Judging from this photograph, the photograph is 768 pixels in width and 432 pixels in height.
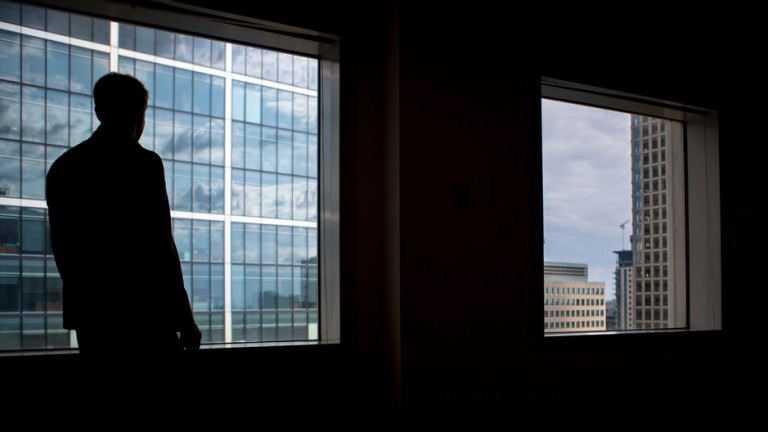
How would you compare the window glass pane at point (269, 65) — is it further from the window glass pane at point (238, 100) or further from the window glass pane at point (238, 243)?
the window glass pane at point (238, 243)

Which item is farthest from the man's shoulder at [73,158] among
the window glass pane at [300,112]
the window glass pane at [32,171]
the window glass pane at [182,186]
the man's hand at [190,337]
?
the window glass pane at [300,112]

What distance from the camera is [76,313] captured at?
1.50 meters

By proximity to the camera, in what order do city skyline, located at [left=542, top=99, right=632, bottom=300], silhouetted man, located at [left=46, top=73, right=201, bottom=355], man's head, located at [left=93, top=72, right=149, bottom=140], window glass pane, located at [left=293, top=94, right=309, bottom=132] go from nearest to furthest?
1. silhouetted man, located at [left=46, top=73, right=201, bottom=355]
2. man's head, located at [left=93, top=72, right=149, bottom=140]
3. window glass pane, located at [left=293, top=94, right=309, bottom=132]
4. city skyline, located at [left=542, top=99, right=632, bottom=300]

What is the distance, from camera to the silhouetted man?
4.90 ft

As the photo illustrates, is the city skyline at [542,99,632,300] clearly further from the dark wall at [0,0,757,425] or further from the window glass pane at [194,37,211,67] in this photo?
the window glass pane at [194,37,211,67]

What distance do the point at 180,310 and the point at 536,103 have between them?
212 centimetres

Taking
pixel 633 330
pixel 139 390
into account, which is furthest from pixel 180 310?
pixel 633 330

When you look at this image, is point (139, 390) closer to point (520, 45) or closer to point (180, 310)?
point (180, 310)

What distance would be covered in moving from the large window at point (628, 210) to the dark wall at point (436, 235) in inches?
10.6

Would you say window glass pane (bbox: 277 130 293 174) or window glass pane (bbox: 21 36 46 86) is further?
window glass pane (bbox: 277 130 293 174)

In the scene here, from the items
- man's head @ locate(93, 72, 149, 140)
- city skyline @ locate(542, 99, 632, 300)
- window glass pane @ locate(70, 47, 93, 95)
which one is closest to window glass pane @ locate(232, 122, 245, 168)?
window glass pane @ locate(70, 47, 93, 95)

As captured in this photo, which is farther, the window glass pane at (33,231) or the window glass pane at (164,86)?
the window glass pane at (164,86)

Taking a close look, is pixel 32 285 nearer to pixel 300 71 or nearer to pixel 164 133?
pixel 164 133

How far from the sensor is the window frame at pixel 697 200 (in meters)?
3.47
